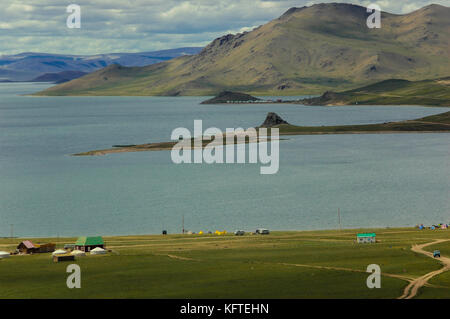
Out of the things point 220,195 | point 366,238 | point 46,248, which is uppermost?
point 220,195

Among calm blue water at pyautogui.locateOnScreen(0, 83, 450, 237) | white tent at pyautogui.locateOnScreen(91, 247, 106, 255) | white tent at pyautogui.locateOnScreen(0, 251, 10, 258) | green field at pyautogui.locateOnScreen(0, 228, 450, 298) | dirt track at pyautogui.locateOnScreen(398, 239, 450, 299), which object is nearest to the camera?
dirt track at pyautogui.locateOnScreen(398, 239, 450, 299)

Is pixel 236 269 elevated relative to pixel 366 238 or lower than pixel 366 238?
lower

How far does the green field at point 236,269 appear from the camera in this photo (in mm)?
62688

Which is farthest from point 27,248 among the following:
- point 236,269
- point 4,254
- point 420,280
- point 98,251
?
point 420,280

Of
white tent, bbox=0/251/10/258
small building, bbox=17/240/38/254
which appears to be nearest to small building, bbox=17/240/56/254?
small building, bbox=17/240/38/254

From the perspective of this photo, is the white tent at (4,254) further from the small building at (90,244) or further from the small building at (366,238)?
the small building at (366,238)

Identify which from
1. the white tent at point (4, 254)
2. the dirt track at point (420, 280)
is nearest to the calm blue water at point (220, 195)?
the white tent at point (4, 254)

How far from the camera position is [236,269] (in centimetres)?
7150

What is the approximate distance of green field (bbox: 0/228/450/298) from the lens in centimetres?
6269

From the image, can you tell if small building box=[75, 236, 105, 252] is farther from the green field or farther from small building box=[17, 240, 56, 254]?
small building box=[17, 240, 56, 254]

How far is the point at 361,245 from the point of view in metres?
85.0

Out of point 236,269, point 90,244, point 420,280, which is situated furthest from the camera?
point 90,244

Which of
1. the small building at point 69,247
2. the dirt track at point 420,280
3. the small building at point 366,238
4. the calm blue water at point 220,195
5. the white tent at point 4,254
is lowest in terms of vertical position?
the dirt track at point 420,280

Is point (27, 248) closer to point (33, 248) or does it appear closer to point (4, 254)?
point (33, 248)
